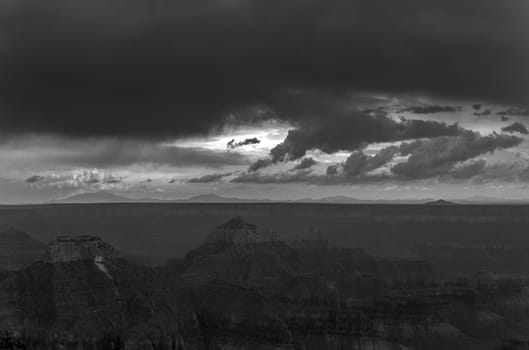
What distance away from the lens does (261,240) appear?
7387 inches

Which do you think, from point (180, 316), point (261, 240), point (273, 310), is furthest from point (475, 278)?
point (180, 316)

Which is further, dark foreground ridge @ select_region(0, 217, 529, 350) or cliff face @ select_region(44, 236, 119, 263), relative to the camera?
cliff face @ select_region(44, 236, 119, 263)

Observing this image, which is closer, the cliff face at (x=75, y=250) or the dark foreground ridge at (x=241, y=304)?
the dark foreground ridge at (x=241, y=304)

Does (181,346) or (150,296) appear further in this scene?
(150,296)

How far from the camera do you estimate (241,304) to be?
131875 millimetres

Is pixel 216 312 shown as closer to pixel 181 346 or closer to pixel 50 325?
pixel 181 346

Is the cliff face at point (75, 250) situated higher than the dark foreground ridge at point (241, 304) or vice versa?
the cliff face at point (75, 250)

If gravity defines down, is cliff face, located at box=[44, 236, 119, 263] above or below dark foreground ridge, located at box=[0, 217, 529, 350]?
above

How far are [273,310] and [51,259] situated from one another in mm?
36581

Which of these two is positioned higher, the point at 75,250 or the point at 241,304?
the point at 75,250

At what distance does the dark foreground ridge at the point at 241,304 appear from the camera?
369ft

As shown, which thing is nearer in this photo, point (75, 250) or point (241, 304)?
point (75, 250)

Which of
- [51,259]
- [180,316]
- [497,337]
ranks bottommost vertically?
[497,337]

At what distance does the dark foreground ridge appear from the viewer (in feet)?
369
